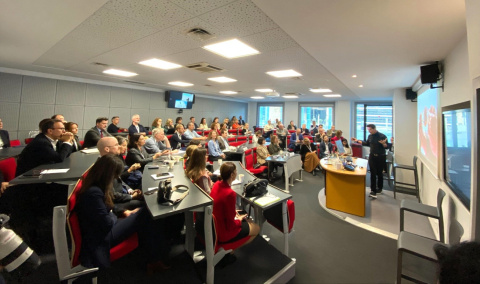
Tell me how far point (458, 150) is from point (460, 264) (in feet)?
6.38

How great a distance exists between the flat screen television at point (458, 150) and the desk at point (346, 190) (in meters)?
1.18

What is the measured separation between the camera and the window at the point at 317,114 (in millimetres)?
11617

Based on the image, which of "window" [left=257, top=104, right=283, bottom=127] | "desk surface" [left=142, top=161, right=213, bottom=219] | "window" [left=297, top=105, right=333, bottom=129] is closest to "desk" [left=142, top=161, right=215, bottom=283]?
"desk surface" [left=142, top=161, right=213, bottom=219]

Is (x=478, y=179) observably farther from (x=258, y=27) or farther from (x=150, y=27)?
(x=150, y=27)

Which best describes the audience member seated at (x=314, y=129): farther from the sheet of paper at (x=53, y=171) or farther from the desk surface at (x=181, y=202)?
the sheet of paper at (x=53, y=171)

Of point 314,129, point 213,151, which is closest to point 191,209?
point 213,151

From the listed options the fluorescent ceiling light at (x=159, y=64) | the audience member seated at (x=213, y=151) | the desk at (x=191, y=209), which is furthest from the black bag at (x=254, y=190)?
the fluorescent ceiling light at (x=159, y=64)

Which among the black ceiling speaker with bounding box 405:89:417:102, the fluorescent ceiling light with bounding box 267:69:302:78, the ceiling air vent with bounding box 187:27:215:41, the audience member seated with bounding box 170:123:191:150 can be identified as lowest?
the audience member seated with bounding box 170:123:191:150

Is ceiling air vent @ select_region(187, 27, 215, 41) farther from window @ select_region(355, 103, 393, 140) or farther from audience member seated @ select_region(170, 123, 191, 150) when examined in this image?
window @ select_region(355, 103, 393, 140)

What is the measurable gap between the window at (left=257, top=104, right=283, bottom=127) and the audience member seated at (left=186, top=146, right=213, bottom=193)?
11.2 m

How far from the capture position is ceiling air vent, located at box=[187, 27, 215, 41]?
2464mm

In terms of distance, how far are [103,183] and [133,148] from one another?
5.89 feet

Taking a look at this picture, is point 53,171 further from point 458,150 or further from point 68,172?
point 458,150

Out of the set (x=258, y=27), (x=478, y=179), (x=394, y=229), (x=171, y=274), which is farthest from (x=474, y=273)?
(x=394, y=229)
